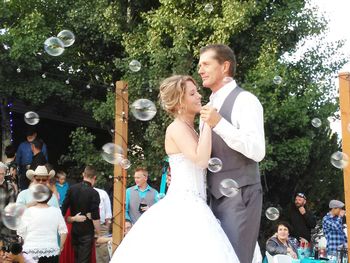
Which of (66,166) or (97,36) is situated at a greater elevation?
(97,36)

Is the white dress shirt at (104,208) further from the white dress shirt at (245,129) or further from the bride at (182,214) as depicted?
the white dress shirt at (245,129)

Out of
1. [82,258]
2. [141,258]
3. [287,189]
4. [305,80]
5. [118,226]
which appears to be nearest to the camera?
[141,258]

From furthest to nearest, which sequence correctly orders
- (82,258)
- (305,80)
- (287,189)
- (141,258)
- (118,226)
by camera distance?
(287,189) < (305,80) < (82,258) < (118,226) < (141,258)

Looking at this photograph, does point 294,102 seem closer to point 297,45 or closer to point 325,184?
point 297,45

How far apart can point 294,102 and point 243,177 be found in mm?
10030

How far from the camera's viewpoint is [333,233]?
450 inches

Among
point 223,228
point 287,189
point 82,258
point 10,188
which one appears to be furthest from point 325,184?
point 223,228

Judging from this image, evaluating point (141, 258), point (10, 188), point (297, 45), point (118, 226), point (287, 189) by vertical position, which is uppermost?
point (297, 45)

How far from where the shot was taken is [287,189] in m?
15.9

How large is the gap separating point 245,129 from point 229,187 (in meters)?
0.35

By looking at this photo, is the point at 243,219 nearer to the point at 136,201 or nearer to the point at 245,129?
the point at 245,129

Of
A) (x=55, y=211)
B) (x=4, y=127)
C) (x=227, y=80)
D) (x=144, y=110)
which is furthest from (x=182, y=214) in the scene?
(x=4, y=127)

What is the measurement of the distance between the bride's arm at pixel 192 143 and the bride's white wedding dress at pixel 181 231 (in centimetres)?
11

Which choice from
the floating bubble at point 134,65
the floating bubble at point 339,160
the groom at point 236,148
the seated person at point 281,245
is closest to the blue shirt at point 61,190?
the floating bubble at point 134,65
